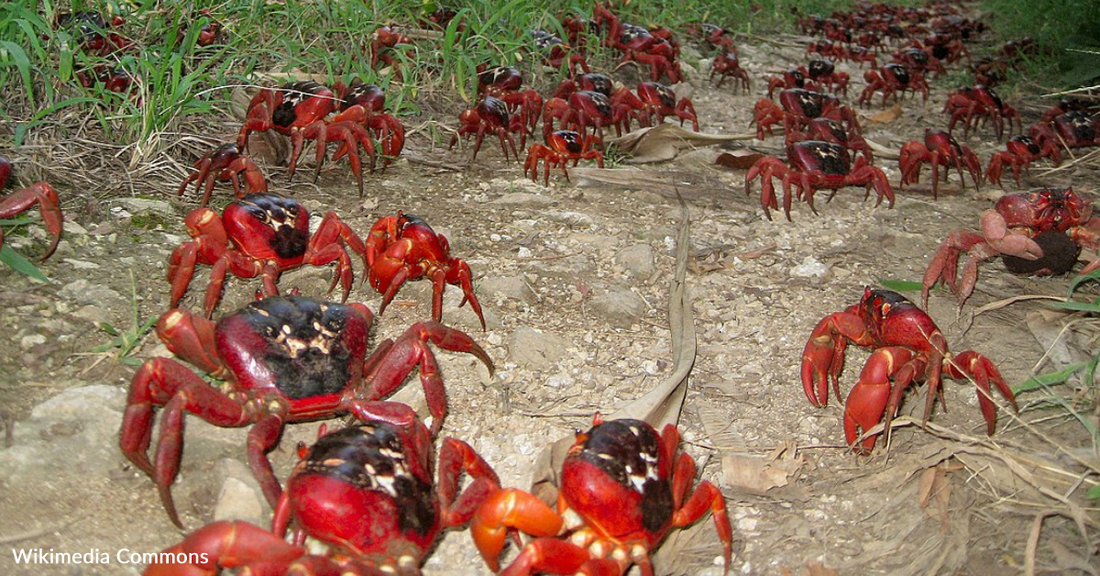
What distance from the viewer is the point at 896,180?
654 cm

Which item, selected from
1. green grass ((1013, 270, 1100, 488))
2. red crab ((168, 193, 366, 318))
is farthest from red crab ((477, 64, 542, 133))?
Result: green grass ((1013, 270, 1100, 488))

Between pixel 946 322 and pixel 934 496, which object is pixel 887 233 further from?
pixel 934 496

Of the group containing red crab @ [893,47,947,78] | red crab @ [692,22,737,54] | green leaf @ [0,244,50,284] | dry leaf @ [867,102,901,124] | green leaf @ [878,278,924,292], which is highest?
red crab @ [692,22,737,54]

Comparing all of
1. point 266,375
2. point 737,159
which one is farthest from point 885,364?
point 737,159

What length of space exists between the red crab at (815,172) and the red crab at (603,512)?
3.21 m

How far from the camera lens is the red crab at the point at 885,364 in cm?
335

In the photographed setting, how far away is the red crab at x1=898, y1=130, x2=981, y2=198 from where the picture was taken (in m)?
6.17

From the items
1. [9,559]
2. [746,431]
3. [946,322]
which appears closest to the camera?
[9,559]

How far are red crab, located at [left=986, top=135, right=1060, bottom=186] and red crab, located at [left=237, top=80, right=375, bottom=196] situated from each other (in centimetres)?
446

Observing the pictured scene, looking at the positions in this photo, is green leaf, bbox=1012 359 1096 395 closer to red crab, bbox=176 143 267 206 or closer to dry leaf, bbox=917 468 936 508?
dry leaf, bbox=917 468 936 508

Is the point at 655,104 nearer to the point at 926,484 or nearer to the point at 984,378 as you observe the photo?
the point at 984,378

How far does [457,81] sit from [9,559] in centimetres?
505

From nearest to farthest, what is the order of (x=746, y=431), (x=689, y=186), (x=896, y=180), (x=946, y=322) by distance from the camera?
1. (x=746, y=431)
2. (x=946, y=322)
3. (x=689, y=186)
4. (x=896, y=180)

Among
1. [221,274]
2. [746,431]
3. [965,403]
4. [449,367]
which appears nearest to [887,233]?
[965,403]
